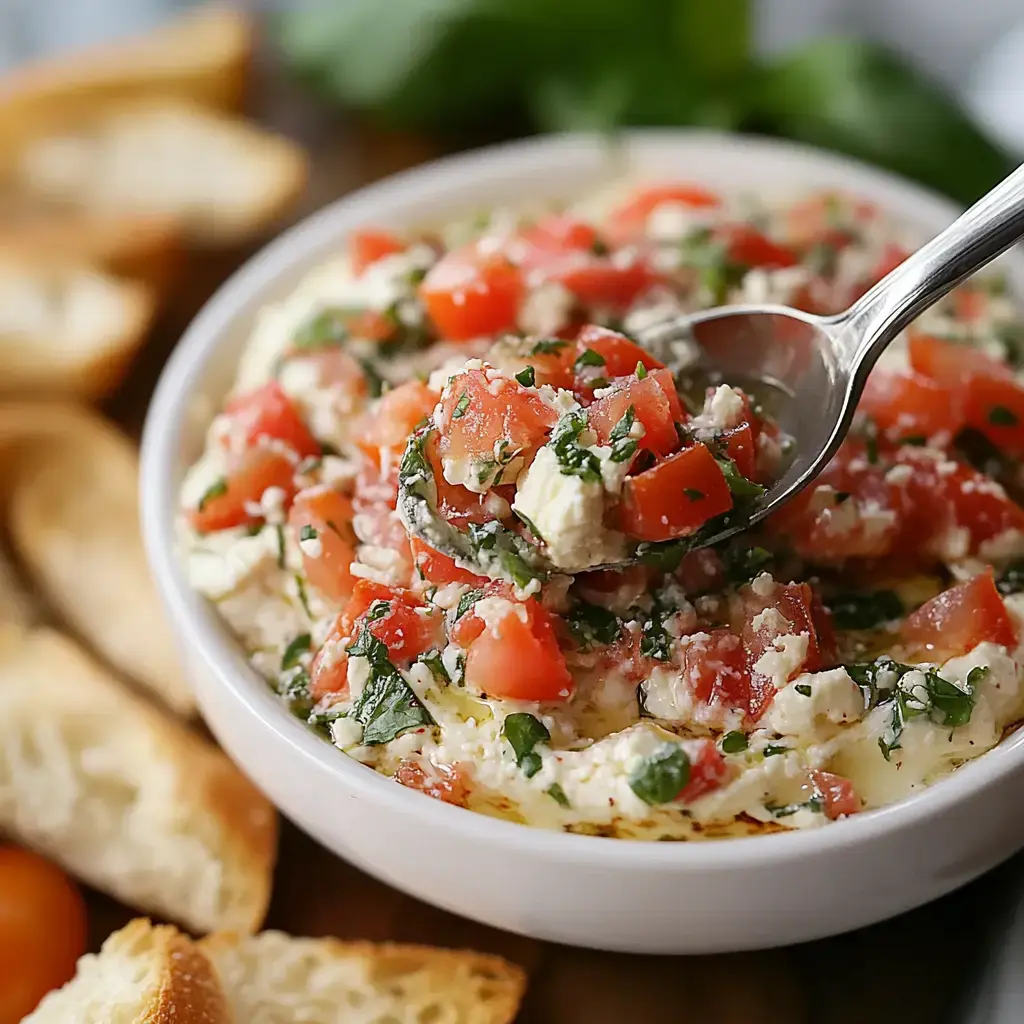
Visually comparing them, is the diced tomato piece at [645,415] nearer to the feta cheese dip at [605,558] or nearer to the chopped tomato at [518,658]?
the feta cheese dip at [605,558]

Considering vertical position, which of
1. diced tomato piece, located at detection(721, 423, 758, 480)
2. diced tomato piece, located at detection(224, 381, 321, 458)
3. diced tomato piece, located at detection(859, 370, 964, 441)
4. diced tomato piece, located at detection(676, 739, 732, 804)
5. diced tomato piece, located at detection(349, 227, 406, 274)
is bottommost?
diced tomato piece, located at detection(224, 381, 321, 458)

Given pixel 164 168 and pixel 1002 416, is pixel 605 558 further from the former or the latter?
pixel 164 168

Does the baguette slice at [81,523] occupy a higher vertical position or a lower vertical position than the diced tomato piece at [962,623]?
lower

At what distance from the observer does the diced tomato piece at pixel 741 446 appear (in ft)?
7.22

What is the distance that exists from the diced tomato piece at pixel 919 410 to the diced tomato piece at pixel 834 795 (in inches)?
29.7

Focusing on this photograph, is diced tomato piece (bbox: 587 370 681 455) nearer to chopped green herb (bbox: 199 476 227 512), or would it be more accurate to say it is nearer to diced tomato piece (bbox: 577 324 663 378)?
diced tomato piece (bbox: 577 324 663 378)

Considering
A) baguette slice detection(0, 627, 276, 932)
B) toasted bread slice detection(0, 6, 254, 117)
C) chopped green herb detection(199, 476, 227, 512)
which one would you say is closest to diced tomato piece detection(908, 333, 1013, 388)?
chopped green herb detection(199, 476, 227, 512)

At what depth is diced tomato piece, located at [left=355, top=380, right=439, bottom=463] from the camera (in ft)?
7.66

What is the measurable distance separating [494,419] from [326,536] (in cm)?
44

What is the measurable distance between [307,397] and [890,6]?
3.58 metres

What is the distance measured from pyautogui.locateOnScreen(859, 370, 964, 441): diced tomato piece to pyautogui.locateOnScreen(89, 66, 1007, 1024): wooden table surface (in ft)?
2.91

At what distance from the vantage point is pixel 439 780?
2.14m

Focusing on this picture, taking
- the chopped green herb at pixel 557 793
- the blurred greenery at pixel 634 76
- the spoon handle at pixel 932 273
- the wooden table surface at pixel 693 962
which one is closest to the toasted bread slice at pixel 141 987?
the wooden table surface at pixel 693 962

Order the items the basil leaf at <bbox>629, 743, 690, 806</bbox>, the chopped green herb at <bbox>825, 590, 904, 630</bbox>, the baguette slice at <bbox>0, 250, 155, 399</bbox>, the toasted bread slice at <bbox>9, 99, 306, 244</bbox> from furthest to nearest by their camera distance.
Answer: the toasted bread slice at <bbox>9, 99, 306, 244</bbox> → the baguette slice at <bbox>0, 250, 155, 399</bbox> → the chopped green herb at <bbox>825, 590, 904, 630</bbox> → the basil leaf at <bbox>629, 743, 690, 806</bbox>
